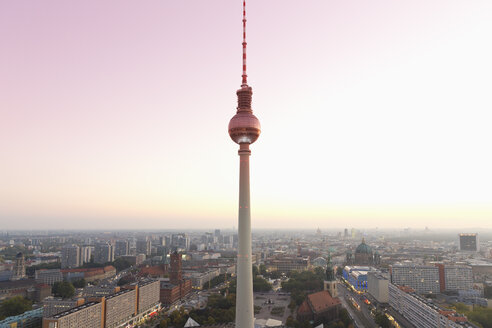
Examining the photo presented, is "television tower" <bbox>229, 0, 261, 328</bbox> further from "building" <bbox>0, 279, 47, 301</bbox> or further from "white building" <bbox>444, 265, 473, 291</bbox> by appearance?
"white building" <bbox>444, 265, 473, 291</bbox>

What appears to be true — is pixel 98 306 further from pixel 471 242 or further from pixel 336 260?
pixel 471 242

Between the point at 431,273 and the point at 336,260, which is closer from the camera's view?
the point at 431,273

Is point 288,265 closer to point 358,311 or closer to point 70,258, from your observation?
point 358,311

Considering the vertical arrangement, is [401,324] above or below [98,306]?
below

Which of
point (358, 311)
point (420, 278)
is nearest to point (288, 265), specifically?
point (420, 278)

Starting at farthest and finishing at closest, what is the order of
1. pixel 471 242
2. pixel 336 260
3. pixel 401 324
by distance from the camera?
pixel 471 242
pixel 336 260
pixel 401 324

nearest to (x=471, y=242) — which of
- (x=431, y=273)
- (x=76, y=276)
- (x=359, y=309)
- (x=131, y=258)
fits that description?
(x=431, y=273)

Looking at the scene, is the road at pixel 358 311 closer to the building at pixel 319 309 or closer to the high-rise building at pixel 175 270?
the building at pixel 319 309

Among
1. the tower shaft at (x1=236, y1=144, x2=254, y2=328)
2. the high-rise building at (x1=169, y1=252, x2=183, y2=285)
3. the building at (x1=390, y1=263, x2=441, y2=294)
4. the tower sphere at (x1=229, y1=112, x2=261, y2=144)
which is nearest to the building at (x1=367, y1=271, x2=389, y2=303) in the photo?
the building at (x1=390, y1=263, x2=441, y2=294)
